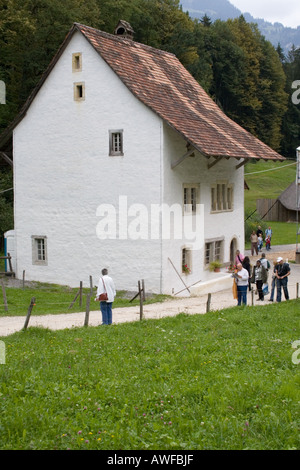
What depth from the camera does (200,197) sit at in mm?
27188

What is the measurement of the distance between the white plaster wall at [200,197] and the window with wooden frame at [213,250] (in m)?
0.29

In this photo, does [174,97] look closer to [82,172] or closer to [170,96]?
[170,96]

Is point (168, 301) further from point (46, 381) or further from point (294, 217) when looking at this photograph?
point (294, 217)

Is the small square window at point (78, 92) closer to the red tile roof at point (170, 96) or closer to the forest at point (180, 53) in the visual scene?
the red tile roof at point (170, 96)

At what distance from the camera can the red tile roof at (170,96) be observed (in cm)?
2433

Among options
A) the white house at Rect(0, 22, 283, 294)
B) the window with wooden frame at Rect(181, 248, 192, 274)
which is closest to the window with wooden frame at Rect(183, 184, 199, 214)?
the white house at Rect(0, 22, 283, 294)

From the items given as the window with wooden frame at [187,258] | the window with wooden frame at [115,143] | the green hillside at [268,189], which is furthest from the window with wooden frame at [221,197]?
the green hillside at [268,189]

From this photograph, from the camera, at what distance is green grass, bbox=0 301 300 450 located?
A: 7684mm

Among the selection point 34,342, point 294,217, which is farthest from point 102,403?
point 294,217

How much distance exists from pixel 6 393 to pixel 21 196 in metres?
19.5

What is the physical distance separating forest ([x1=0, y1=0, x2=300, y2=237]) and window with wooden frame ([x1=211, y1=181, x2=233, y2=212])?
14.0 meters

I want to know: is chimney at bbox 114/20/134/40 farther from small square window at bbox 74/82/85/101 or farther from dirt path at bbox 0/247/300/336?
dirt path at bbox 0/247/300/336

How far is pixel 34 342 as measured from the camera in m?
13.1

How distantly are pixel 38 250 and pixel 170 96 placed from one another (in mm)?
9060
